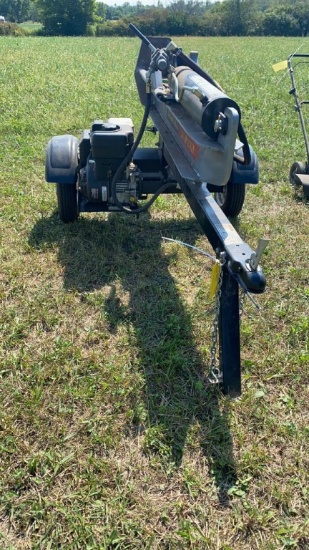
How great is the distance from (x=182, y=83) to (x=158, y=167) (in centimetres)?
108

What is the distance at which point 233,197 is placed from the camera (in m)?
4.39

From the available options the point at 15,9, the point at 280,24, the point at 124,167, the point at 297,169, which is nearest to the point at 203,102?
the point at 124,167

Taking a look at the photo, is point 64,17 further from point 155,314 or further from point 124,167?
point 155,314

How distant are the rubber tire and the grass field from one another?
0.11 meters

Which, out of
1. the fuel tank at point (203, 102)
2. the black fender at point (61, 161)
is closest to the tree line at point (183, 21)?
the black fender at point (61, 161)

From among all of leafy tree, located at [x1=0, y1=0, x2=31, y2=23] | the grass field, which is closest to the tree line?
→ leafy tree, located at [x1=0, y1=0, x2=31, y2=23]

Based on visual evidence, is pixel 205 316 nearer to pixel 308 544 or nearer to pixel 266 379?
pixel 266 379

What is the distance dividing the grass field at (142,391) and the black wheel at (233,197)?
0.24 meters

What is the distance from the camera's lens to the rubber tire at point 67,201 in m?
4.13

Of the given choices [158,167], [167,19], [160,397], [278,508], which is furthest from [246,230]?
[167,19]

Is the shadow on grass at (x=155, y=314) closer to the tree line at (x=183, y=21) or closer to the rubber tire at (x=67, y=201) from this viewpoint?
the rubber tire at (x=67, y=201)

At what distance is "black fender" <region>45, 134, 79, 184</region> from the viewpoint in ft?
13.3

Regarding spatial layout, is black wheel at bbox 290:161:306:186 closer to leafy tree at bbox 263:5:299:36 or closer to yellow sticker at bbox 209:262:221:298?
yellow sticker at bbox 209:262:221:298

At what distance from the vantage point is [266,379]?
2820 millimetres
